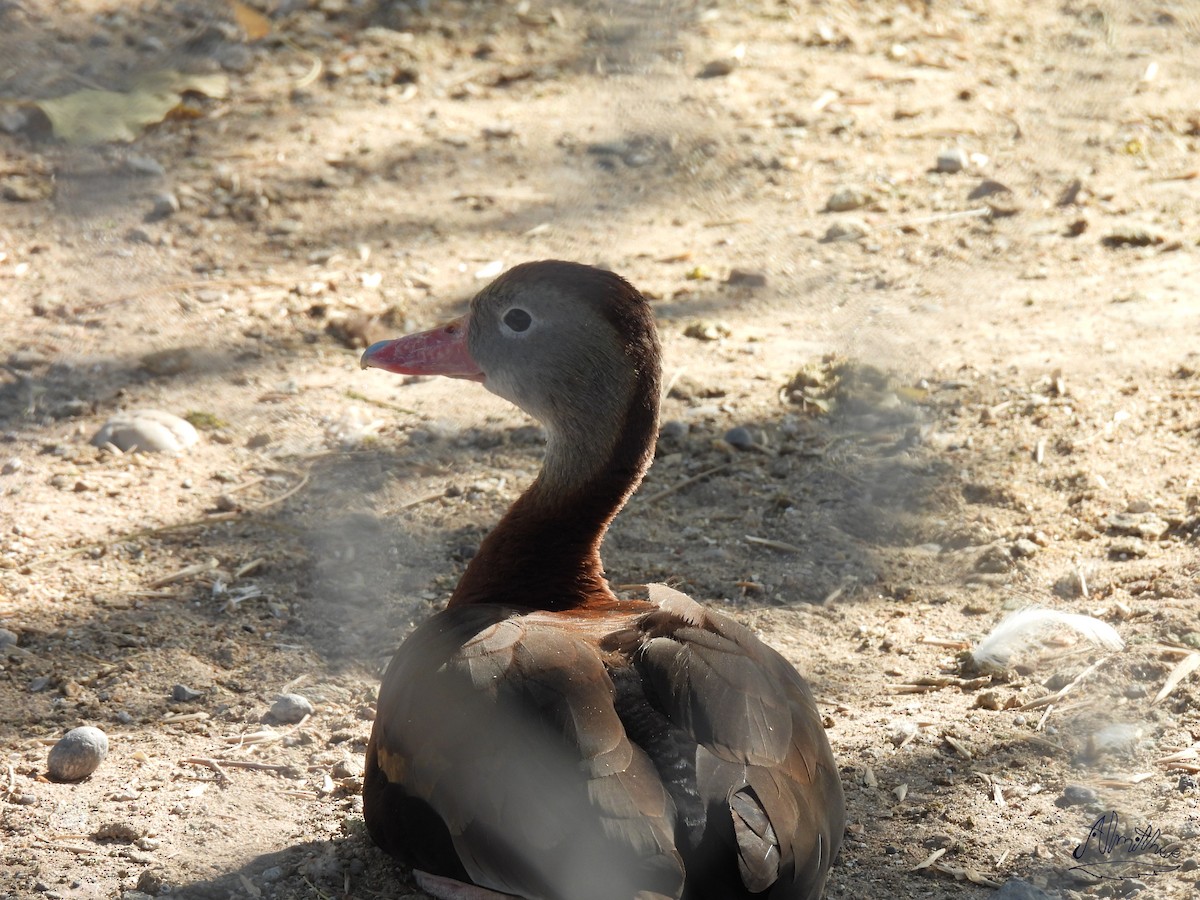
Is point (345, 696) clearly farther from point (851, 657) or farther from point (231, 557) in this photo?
point (851, 657)

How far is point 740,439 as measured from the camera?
5.26m

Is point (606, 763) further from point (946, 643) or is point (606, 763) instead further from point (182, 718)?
point (946, 643)

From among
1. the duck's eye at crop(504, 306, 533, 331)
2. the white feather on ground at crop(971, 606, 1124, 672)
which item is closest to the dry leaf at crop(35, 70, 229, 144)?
the duck's eye at crop(504, 306, 533, 331)

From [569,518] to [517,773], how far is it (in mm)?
1146

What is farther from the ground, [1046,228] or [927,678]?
[1046,228]

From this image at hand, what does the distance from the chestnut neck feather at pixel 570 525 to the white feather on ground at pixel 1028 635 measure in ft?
3.77

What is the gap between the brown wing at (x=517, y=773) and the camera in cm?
272

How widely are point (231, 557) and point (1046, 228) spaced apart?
4173 millimetres

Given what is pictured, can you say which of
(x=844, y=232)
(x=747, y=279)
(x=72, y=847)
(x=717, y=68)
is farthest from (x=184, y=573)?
(x=717, y=68)

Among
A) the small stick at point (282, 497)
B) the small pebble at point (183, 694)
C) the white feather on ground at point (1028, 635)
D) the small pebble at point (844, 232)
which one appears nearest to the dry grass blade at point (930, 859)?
the white feather on ground at point (1028, 635)

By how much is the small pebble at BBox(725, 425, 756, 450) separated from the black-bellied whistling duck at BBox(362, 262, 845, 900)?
146cm

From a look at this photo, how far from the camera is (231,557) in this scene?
4551mm

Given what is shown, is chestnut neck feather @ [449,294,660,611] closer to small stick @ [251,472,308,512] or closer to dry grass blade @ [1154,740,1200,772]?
small stick @ [251,472,308,512]

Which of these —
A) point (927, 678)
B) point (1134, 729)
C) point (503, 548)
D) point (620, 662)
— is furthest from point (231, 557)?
point (1134, 729)
